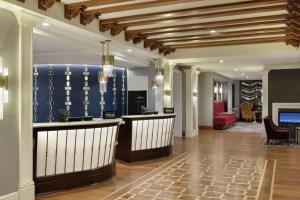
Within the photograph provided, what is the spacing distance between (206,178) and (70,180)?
7.84ft

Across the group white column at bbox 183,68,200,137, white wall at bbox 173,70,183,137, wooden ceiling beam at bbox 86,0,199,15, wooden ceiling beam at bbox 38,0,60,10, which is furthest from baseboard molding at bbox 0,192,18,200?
white column at bbox 183,68,200,137

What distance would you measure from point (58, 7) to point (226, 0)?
2.61 m

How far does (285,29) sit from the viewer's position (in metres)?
6.31

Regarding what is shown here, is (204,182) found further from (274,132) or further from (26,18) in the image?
(274,132)

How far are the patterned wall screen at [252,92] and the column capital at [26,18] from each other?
17.5 m

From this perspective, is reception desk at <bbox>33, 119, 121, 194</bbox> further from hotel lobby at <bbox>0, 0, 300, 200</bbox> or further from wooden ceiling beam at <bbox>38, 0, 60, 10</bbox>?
wooden ceiling beam at <bbox>38, 0, 60, 10</bbox>

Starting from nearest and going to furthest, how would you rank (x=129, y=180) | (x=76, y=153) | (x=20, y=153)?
(x=20, y=153), (x=76, y=153), (x=129, y=180)

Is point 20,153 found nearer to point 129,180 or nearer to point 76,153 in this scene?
point 76,153

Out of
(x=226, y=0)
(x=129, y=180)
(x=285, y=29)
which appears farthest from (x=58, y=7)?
(x=285, y=29)

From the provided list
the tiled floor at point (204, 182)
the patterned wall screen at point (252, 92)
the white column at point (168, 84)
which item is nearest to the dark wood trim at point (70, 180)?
the tiled floor at point (204, 182)

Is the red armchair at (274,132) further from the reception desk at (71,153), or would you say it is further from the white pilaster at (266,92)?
the reception desk at (71,153)

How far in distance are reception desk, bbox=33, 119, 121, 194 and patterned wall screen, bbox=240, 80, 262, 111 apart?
52.9ft

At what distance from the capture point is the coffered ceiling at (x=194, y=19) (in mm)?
4734

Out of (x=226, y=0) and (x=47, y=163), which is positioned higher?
(x=226, y=0)
